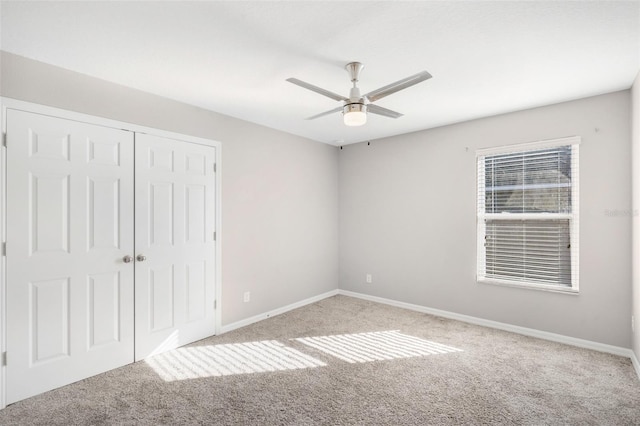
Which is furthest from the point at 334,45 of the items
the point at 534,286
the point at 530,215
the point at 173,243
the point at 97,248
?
the point at 534,286

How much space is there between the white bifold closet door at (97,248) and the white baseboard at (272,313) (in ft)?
0.98

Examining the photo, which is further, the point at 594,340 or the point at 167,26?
the point at 594,340

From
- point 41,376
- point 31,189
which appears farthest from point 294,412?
point 31,189

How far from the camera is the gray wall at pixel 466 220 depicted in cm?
309

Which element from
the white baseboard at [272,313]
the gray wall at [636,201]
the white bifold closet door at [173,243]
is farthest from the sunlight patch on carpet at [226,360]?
the gray wall at [636,201]

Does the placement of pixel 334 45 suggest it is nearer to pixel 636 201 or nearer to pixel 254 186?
pixel 254 186

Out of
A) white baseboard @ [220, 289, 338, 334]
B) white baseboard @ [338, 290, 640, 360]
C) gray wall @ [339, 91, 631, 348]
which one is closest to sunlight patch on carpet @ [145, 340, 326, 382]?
white baseboard @ [220, 289, 338, 334]

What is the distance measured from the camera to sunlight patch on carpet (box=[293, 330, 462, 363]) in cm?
307

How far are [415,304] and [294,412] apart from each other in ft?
9.05

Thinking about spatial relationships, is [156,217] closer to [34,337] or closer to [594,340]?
[34,337]

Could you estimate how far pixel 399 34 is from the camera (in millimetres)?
2074

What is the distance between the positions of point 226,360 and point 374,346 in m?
1.47

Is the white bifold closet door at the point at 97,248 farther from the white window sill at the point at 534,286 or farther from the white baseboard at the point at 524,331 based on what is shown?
the white window sill at the point at 534,286

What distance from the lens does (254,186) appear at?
407cm
